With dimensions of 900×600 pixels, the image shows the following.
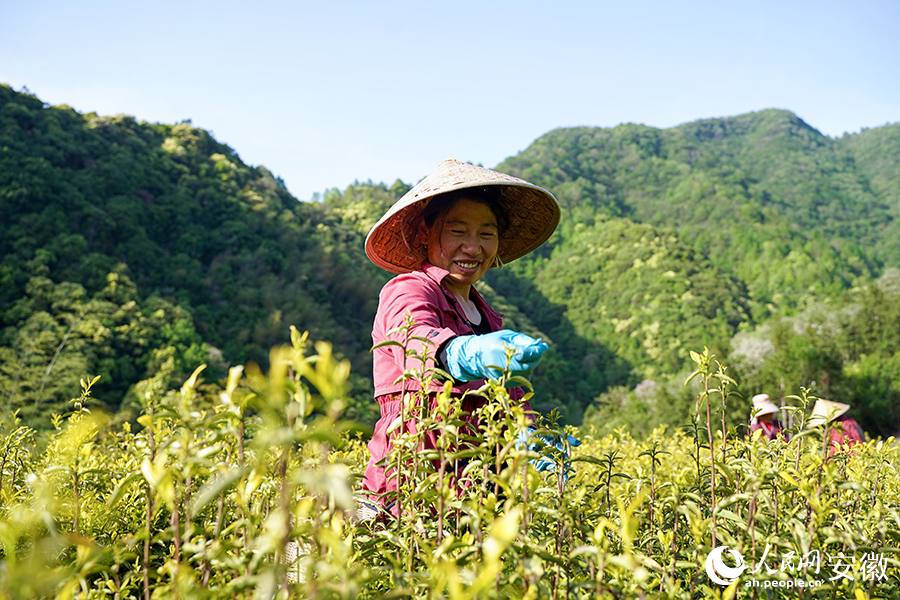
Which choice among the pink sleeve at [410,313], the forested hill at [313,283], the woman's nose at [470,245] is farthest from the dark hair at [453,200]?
the forested hill at [313,283]

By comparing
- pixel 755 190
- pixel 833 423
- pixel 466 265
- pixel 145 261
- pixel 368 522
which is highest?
pixel 755 190

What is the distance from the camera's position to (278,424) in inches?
22.2

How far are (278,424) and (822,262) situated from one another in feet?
207

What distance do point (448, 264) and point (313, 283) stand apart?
30971mm

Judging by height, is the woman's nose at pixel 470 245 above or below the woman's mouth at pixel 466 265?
above

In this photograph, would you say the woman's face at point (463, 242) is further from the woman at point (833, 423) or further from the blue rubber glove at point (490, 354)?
the woman at point (833, 423)

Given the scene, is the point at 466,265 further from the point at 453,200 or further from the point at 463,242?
the point at 453,200

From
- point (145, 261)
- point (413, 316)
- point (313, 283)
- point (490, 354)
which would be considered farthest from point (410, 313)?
point (313, 283)

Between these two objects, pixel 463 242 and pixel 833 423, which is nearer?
pixel 833 423

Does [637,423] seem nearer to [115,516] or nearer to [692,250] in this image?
[115,516]

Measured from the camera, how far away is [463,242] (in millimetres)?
2229

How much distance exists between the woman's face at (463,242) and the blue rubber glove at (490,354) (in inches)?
33.0

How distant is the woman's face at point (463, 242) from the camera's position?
2.23 metres

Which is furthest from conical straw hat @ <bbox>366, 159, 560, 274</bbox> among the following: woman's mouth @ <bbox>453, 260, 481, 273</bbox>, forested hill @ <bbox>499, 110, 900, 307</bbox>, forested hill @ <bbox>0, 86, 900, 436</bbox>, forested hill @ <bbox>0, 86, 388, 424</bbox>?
forested hill @ <bbox>499, 110, 900, 307</bbox>
